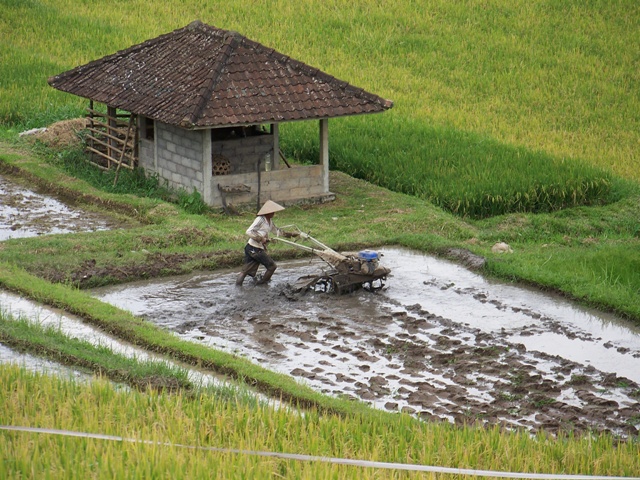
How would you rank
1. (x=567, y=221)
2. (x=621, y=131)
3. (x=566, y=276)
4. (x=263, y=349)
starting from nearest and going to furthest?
(x=263, y=349) < (x=566, y=276) < (x=567, y=221) < (x=621, y=131)

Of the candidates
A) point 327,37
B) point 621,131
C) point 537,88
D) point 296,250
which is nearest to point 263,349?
point 296,250

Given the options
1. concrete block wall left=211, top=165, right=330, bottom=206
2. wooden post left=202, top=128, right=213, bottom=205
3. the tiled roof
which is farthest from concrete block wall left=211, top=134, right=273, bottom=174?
the tiled roof

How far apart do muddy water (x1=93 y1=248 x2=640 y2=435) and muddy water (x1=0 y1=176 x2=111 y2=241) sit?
9.15 ft

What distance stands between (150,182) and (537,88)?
1065 centimetres

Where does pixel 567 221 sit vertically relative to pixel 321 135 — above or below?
below

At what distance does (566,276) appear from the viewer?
43.0 ft

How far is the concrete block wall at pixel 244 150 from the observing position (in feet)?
54.9

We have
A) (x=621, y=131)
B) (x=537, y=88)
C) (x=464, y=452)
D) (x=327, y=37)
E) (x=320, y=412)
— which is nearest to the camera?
(x=464, y=452)

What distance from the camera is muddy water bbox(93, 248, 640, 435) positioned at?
376 inches

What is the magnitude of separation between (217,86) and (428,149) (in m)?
4.26

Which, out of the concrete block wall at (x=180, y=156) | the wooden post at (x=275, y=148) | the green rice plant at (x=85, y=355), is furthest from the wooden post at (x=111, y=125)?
the green rice plant at (x=85, y=355)

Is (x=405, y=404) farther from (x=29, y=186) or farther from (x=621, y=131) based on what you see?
(x=621, y=131)

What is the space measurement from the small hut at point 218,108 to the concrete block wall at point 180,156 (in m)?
0.02

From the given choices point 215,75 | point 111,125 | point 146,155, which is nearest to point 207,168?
point 215,75
